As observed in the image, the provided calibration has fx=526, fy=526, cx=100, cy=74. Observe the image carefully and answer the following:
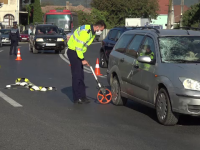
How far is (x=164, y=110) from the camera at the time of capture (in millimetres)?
8328

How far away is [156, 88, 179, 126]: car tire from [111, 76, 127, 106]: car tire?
1926mm

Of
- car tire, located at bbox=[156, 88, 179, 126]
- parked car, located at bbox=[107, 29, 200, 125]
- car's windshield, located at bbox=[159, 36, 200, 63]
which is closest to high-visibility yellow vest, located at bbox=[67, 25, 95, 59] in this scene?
parked car, located at bbox=[107, 29, 200, 125]

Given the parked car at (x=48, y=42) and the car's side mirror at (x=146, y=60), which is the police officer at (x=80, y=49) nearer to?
the car's side mirror at (x=146, y=60)

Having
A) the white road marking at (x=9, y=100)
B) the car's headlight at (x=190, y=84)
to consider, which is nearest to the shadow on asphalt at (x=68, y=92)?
the white road marking at (x=9, y=100)

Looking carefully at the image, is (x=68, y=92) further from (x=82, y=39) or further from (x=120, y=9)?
(x=120, y=9)

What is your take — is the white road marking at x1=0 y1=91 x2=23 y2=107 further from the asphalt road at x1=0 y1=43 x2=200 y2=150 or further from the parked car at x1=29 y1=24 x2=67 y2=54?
the parked car at x1=29 y1=24 x2=67 y2=54

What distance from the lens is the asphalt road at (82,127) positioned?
22.3ft

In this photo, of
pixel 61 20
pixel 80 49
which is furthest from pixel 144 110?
pixel 61 20

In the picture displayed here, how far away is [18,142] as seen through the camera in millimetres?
6793

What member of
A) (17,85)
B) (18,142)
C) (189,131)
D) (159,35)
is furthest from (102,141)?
(17,85)

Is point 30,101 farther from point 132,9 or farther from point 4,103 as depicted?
point 132,9

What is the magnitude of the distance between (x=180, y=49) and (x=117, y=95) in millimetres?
1969

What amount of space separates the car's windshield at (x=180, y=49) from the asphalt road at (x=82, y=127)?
1.06 meters

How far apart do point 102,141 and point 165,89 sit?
177 cm
